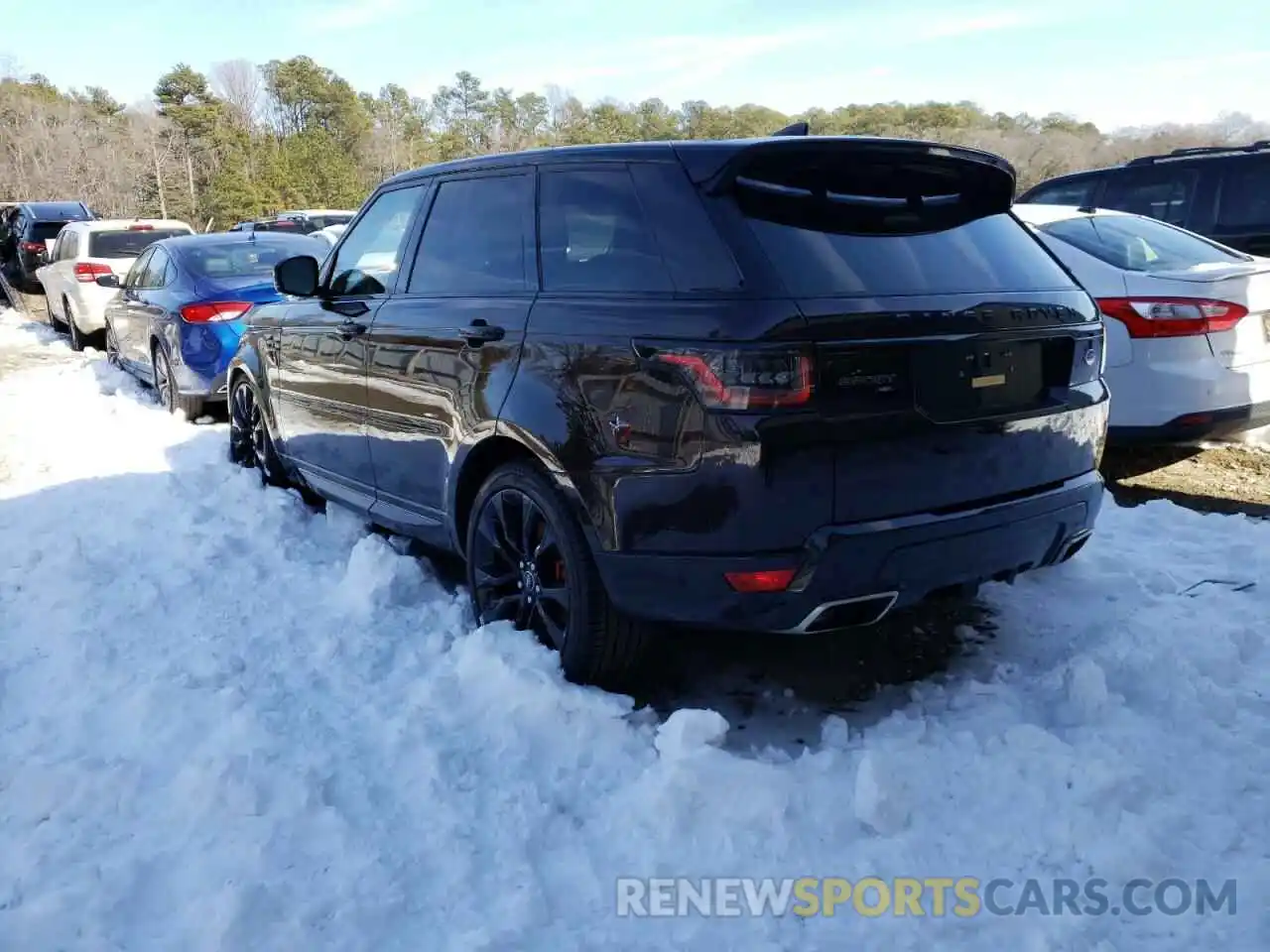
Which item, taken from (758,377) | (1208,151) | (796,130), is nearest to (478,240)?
(796,130)

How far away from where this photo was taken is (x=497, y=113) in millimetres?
97312

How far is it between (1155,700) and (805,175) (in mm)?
1994

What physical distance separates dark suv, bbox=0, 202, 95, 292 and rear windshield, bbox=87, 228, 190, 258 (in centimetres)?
627

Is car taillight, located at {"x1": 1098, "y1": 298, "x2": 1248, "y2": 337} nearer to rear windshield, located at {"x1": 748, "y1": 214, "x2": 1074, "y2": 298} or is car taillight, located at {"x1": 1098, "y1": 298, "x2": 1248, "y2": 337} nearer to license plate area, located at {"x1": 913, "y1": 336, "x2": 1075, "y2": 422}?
rear windshield, located at {"x1": 748, "y1": 214, "x2": 1074, "y2": 298}

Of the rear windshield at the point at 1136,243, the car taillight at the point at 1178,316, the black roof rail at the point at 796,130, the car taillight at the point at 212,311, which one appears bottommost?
the car taillight at the point at 212,311

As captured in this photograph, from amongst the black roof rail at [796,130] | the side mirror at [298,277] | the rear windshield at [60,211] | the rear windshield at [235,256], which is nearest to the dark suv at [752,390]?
the black roof rail at [796,130]

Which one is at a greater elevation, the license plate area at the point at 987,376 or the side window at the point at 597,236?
the side window at the point at 597,236

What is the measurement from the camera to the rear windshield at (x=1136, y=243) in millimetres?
5559

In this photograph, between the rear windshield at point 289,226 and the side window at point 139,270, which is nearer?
the side window at point 139,270

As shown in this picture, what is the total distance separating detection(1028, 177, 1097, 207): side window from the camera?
9.20m

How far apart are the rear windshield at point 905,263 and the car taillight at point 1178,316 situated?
2091 mm

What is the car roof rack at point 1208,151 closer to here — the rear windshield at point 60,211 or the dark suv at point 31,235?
the dark suv at point 31,235

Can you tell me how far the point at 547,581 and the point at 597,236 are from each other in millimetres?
1167

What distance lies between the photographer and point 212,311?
314 inches
